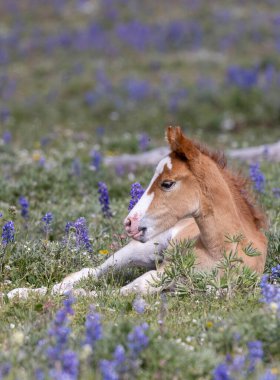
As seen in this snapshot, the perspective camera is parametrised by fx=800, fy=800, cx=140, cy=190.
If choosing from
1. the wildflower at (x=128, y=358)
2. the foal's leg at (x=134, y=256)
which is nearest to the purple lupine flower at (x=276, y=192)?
the foal's leg at (x=134, y=256)

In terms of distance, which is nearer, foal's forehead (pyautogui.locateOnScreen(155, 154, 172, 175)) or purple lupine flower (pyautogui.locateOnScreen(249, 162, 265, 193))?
foal's forehead (pyautogui.locateOnScreen(155, 154, 172, 175))

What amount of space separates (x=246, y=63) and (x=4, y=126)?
7423 millimetres

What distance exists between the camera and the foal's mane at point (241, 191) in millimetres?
6662

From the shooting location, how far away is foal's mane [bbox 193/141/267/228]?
262 inches

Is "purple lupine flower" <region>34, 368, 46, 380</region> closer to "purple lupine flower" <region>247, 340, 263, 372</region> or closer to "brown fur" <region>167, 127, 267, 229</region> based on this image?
"purple lupine flower" <region>247, 340, 263, 372</region>

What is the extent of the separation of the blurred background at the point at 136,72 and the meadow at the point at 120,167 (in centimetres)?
5

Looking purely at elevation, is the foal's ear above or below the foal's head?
above

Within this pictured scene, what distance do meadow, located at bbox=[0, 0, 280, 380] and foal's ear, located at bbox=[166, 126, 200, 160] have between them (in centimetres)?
74

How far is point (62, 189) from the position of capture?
34.0 ft

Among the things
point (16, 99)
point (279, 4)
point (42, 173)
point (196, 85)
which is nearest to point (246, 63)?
point (196, 85)

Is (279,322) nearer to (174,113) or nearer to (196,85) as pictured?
(174,113)

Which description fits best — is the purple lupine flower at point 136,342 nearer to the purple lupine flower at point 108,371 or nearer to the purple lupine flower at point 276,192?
the purple lupine flower at point 108,371

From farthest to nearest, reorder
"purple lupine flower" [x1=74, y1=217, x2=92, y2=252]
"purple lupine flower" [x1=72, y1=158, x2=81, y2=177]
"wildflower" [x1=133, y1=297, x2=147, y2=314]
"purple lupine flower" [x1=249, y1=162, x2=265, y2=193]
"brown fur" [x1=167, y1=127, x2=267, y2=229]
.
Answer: "purple lupine flower" [x1=72, y1=158, x2=81, y2=177] < "purple lupine flower" [x1=249, y1=162, x2=265, y2=193] < "purple lupine flower" [x1=74, y1=217, x2=92, y2=252] < "brown fur" [x1=167, y1=127, x2=267, y2=229] < "wildflower" [x1=133, y1=297, x2=147, y2=314]

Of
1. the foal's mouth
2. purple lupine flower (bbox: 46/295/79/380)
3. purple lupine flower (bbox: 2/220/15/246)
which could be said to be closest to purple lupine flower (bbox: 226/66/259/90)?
purple lupine flower (bbox: 2/220/15/246)
